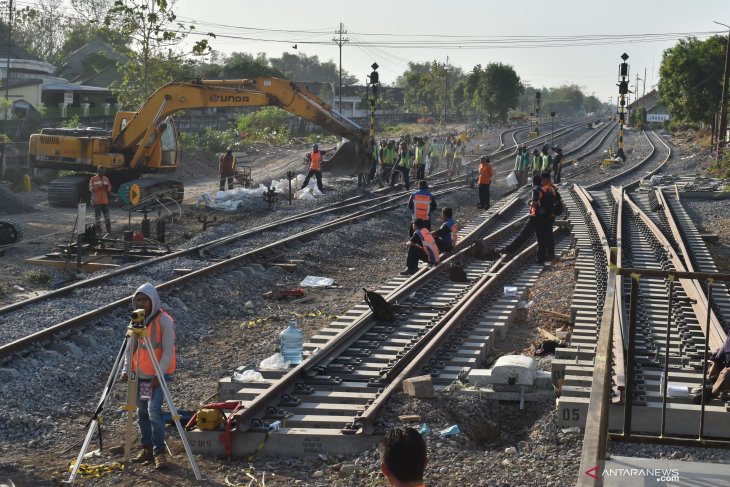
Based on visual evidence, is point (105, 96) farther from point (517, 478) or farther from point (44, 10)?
point (517, 478)

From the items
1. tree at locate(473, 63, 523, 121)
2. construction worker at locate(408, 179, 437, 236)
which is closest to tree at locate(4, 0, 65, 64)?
tree at locate(473, 63, 523, 121)

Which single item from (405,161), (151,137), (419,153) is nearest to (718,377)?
(151,137)

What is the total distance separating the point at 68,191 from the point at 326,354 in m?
20.8

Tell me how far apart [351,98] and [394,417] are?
353 feet

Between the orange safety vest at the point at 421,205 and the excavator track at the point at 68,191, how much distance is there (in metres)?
14.9

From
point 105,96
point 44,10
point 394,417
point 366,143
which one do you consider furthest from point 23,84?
point 44,10

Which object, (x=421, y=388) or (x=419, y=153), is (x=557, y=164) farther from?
(x=421, y=388)

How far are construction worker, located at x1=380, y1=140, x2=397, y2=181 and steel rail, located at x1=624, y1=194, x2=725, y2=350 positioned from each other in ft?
46.9

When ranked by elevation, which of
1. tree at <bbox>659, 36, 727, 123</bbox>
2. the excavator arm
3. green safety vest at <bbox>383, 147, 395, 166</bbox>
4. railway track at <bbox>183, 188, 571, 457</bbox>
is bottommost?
railway track at <bbox>183, 188, 571, 457</bbox>

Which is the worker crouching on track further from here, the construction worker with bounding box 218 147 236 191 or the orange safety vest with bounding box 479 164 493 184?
the construction worker with bounding box 218 147 236 191

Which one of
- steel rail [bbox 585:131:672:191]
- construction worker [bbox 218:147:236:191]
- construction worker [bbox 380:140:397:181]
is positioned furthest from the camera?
construction worker [bbox 380:140:397:181]

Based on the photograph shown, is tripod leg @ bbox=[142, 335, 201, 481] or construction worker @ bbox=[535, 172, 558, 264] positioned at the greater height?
construction worker @ bbox=[535, 172, 558, 264]

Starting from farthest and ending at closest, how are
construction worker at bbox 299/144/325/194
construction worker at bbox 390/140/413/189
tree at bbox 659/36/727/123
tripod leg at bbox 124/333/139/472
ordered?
tree at bbox 659/36/727/123, construction worker at bbox 390/140/413/189, construction worker at bbox 299/144/325/194, tripod leg at bbox 124/333/139/472

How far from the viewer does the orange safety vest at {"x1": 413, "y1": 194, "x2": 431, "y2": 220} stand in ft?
58.1
